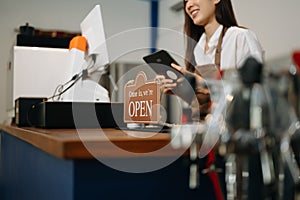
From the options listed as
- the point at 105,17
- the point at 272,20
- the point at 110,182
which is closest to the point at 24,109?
the point at 110,182

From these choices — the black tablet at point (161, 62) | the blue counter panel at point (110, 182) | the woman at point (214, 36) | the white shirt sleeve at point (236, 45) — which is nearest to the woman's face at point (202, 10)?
the woman at point (214, 36)

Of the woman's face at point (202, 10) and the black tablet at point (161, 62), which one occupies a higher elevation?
the woman's face at point (202, 10)

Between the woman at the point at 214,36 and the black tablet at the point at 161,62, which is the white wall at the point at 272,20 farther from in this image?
the black tablet at the point at 161,62

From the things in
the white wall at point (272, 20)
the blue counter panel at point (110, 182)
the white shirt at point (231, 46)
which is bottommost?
the blue counter panel at point (110, 182)

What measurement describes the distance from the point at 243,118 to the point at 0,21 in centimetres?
429

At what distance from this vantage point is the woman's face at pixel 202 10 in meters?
1.71

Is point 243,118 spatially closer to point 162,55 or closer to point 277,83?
point 277,83

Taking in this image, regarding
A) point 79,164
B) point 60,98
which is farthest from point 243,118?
point 60,98

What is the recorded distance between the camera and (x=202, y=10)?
5.61 feet

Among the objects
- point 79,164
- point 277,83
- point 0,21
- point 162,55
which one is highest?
point 0,21

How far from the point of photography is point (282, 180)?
0.49 metres

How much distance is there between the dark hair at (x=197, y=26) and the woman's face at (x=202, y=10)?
3cm

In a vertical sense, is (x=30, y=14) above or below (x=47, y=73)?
above

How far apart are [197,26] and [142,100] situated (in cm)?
84
